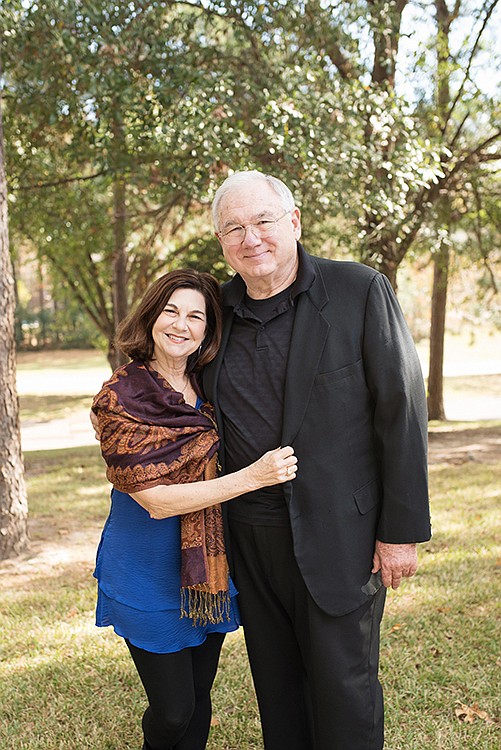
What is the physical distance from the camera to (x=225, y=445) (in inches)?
101

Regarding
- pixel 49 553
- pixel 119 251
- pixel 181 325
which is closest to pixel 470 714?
pixel 181 325

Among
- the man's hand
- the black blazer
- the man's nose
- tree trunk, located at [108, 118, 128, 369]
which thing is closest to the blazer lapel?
the black blazer

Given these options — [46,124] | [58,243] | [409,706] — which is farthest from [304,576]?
[58,243]

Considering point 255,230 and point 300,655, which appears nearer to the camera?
point 255,230

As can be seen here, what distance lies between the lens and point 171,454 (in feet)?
7.85

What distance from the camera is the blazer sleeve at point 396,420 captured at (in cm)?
236

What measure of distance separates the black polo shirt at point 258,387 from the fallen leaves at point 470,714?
59.6 inches

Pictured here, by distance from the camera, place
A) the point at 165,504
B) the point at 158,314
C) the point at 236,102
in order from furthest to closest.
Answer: the point at 236,102, the point at 158,314, the point at 165,504

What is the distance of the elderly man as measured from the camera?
238 cm

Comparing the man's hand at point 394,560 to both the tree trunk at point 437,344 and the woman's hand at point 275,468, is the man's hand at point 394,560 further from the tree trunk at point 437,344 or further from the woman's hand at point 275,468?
the tree trunk at point 437,344

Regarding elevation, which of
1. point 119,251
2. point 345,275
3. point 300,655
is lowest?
point 300,655

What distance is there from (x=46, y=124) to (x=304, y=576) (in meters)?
6.43

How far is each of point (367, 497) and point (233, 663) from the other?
1829 millimetres

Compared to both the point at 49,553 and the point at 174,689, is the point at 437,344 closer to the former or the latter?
the point at 49,553
